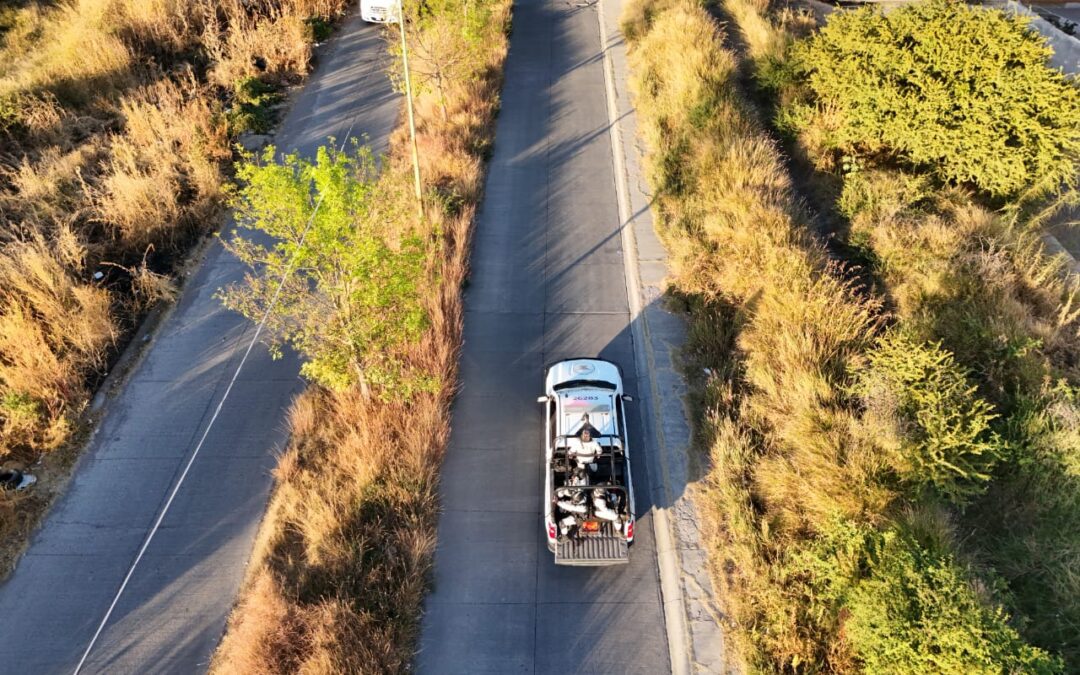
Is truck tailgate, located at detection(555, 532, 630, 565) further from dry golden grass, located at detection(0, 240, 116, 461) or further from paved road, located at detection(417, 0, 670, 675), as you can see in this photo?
dry golden grass, located at detection(0, 240, 116, 461)

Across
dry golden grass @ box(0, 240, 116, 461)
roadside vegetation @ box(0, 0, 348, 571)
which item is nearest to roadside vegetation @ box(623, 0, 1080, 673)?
roadside vegetation @ box(0, 0, 348, 571)

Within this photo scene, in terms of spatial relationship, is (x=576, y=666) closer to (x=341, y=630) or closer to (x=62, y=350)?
(x=341, y=630)

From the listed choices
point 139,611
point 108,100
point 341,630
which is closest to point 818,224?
point 341,630

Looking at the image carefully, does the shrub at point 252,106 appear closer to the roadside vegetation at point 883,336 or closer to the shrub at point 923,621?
the roadside vegetation at point 883,336

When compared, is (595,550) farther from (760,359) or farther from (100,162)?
(100,162)

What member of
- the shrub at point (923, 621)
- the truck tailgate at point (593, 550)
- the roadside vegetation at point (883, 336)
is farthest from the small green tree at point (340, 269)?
the shrub at point (923, 621)

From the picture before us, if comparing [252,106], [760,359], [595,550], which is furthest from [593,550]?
[252,106]
